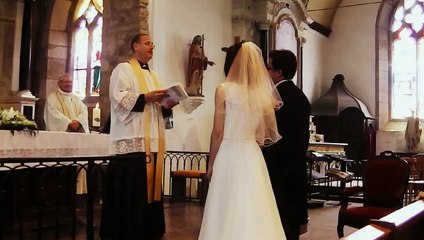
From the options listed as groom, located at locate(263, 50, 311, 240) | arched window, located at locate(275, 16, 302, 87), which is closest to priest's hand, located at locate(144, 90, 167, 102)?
groom, located at locate(263, 50, 311, 240)

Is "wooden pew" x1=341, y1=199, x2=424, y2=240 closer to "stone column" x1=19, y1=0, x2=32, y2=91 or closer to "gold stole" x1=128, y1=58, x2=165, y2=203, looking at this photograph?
"gold stole" x1=128, y1=58, x2=165, y2=203

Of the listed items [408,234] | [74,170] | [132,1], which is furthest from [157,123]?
[132,1]

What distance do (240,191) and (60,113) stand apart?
4.09m

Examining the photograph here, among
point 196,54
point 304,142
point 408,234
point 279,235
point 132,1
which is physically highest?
point 132,1

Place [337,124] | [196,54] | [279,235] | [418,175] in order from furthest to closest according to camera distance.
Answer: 1. [337,124]
2. [196,54]
3. [418,175]
4. [279,235]

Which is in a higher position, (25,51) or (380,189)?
(25,51)

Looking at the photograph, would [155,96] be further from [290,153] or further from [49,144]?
[49,144]

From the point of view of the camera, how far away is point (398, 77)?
1500cm

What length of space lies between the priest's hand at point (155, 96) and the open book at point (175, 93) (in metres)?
0.05

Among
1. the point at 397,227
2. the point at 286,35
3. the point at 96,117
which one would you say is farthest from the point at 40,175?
the point at 286,35

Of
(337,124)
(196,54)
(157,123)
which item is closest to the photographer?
(157,123)

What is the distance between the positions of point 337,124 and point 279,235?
11.1 metres

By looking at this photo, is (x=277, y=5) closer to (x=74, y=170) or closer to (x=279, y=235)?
(x=74, y=170)

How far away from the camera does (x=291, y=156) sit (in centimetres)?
338
